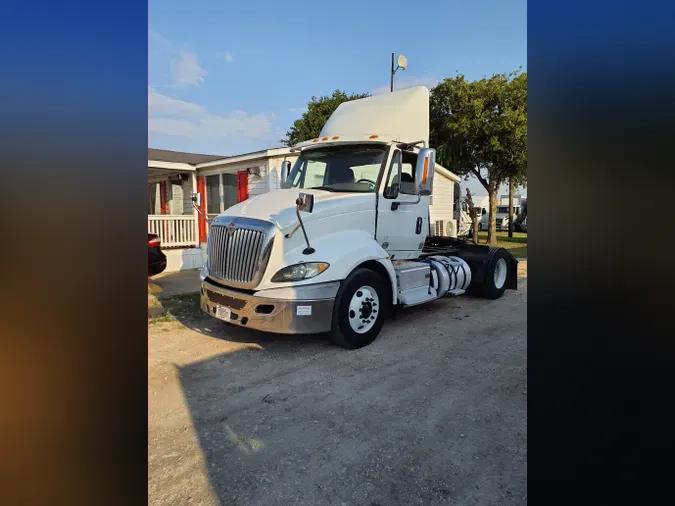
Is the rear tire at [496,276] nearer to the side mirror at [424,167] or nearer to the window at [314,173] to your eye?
the side mirror at [424,167]

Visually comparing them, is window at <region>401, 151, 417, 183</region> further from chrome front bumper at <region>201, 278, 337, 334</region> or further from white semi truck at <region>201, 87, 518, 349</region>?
chrome front bumper at <region>201, 278, 337, 334</region>

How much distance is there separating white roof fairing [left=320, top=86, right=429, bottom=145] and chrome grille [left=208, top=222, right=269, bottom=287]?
2.70m

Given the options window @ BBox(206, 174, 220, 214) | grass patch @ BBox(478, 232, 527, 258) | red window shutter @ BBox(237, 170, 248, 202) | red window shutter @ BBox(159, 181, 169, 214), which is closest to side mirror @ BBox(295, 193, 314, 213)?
Answer: red window shutter @ BBox(237, 170, 248, 202)

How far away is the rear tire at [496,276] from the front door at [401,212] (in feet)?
6.35

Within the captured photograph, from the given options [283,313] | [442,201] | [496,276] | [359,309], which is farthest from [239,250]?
[442,201]

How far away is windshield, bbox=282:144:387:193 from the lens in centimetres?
640

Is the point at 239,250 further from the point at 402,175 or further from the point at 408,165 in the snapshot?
the point at 408,165

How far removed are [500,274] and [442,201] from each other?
37.9ft

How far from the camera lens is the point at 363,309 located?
5.48 metres

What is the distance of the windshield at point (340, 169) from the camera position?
6.40 meters
